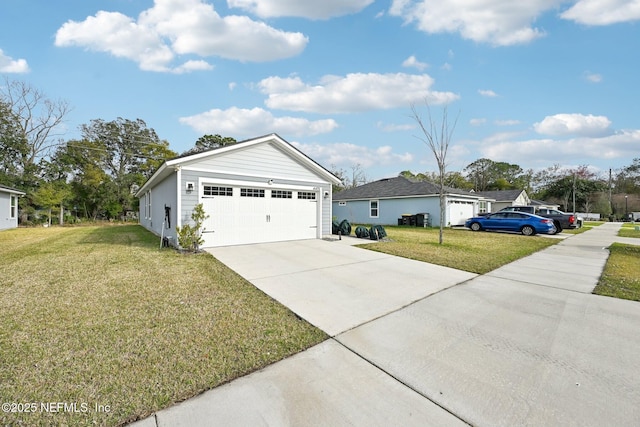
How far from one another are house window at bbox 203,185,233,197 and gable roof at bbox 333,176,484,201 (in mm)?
14417

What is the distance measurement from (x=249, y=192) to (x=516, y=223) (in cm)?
1473

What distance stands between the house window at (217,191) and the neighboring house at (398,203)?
568 inches

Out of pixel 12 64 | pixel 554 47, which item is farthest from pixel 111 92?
pixel 554 47

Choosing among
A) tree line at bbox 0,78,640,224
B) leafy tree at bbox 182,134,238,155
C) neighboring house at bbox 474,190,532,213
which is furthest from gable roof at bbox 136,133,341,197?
leafy tree at bbox 182,134,238,155

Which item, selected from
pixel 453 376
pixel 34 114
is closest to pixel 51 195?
pixel 34 114

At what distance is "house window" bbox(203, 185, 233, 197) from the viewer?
8.93m

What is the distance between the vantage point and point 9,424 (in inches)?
70.6

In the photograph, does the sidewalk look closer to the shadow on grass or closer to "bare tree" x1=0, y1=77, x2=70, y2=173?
the shadow on grass

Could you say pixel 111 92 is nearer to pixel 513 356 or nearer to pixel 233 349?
pixel 233 349

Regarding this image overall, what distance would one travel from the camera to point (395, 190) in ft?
70.8

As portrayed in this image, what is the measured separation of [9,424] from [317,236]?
10.1 metres

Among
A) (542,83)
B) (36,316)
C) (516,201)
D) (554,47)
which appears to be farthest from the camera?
(516,201)

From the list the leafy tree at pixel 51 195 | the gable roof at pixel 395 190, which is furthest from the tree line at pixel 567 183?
the leafy tree at pixel 51 195

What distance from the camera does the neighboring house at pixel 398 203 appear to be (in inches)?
757
